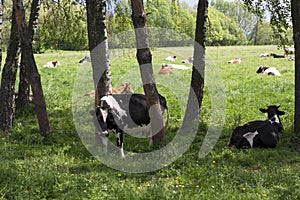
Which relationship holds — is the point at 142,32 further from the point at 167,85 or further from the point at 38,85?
the point at 167,85

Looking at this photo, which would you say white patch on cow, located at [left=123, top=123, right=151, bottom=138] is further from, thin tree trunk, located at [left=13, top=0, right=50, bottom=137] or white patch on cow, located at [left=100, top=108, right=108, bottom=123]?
thin tree trunk, located at [left=13, top=0, right=50, bottom=137]

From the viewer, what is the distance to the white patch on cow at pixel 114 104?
10.4 meters

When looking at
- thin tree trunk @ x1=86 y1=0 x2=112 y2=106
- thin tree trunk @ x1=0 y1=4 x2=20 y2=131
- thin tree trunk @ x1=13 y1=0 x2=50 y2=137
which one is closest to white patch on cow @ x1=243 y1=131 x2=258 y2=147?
thin tree trunk @ x1=86 y1=0 x2=112 y2=106

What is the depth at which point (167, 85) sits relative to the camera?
68.0 feet

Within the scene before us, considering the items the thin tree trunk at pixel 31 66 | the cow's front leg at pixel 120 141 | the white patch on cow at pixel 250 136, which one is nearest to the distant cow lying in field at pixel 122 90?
the thin tree trunk at pixel 31 66

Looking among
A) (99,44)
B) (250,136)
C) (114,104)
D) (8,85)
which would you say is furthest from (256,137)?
(8,85)

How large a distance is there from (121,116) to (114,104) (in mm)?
361

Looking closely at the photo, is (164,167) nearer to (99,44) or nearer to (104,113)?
(104,113)

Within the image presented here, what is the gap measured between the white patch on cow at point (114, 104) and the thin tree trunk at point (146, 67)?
754mm

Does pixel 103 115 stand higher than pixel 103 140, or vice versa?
pixel 103 115

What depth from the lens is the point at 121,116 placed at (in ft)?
34.6

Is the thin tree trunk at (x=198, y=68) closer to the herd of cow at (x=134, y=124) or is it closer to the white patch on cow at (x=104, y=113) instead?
the herd of cow at (x=134, y=124)

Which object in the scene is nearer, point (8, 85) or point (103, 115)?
point (103, 115)

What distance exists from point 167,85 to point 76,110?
21.5ft
